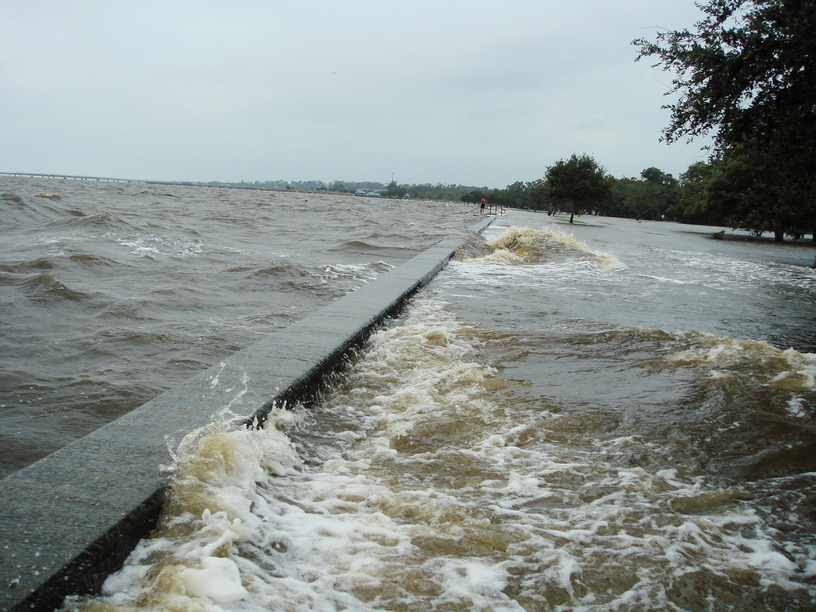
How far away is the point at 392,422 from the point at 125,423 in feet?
4.76

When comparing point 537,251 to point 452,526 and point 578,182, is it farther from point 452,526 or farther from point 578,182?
point 578,182

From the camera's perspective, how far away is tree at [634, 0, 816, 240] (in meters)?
6.72

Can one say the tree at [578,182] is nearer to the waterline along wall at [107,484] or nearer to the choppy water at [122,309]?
the choppy water at [122,309]

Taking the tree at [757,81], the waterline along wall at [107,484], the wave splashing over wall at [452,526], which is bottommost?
the wave splashing over wall at [452,526]

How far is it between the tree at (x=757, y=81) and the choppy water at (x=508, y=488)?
11.7 feet

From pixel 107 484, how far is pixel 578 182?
151 feet

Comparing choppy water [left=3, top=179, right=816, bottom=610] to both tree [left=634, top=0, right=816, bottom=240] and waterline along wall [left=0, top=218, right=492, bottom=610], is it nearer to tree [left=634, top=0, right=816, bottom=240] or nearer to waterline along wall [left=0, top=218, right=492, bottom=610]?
waterline along wall [left=0, top=218, right=492, bottom=610]

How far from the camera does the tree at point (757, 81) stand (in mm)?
6719

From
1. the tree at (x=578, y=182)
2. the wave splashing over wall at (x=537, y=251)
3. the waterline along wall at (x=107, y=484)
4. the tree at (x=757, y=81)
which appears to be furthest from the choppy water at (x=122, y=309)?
the tree at (x=578, y=182)

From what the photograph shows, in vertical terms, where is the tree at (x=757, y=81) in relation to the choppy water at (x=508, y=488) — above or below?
above

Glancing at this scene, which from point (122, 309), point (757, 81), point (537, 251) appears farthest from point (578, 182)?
point (122, 309)

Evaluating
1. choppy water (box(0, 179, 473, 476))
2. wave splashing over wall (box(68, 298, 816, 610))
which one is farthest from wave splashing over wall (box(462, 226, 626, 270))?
wave splashing over wall (box(68, 298, 816, 610))

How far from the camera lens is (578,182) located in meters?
44.8

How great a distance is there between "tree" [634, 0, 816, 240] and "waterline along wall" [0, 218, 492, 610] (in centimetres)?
649
